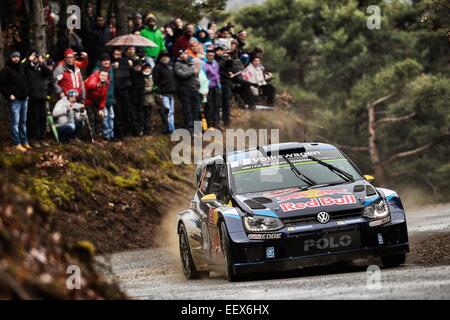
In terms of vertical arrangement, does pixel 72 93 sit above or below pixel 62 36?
below

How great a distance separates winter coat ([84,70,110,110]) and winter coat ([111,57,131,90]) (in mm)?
803

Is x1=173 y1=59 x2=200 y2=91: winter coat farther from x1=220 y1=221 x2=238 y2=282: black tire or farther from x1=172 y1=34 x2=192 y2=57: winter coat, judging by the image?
x1=220 y1=221 x2=238 y2=282: black tire

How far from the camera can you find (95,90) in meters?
22.9

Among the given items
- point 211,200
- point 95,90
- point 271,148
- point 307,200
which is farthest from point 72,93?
point 307,200

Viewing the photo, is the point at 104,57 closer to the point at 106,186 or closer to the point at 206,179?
the point at 106,186

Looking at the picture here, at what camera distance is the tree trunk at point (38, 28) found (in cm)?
2234

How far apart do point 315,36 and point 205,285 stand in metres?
46.5

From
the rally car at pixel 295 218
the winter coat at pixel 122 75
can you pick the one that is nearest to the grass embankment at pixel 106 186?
the winter coat at pixel 122 75

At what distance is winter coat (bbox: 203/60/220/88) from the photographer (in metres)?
27.8

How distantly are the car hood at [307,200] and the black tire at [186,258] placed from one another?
1.87 metres

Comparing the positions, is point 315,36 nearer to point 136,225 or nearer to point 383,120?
point 383,120

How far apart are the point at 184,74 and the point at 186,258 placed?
11604 mm

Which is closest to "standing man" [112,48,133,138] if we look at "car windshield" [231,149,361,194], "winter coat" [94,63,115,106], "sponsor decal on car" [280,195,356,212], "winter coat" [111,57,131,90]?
"winter coat" [111,57,131,90]
